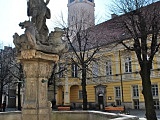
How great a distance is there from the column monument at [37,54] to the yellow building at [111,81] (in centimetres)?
1900

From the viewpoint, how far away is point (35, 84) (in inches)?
347

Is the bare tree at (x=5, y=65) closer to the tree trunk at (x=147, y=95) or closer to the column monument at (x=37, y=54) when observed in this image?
the tree trunk at (x=147, y=95)

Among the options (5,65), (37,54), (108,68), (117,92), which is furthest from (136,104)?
(37,54)

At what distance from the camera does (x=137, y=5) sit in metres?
14.8

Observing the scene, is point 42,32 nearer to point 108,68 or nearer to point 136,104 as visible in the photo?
point 136,104

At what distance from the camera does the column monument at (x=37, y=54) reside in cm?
852

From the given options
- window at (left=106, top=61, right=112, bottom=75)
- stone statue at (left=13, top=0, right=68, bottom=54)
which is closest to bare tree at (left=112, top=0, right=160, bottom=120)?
stone statue at (left=13, top=0, right=68, bottom=54)

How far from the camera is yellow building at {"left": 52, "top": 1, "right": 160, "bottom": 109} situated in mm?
32344

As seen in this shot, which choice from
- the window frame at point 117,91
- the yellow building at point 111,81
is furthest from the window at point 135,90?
the window frame at point 117,91

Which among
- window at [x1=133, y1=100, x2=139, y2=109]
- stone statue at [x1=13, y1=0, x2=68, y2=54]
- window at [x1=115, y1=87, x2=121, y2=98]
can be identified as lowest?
window at [x1=133, y1=100, x2=139, y2=109]

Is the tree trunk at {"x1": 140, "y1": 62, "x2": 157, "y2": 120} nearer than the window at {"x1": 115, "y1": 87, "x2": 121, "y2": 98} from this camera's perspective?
Yes

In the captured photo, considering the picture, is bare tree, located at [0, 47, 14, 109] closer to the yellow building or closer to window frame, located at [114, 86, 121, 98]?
the yellow building

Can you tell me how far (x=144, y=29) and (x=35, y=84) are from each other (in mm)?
7906

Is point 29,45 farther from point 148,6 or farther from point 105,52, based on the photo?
point 105,52
